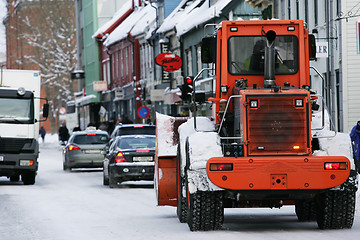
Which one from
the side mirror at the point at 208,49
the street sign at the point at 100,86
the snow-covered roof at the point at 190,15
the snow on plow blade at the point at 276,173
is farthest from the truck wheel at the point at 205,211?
the street sign at the point at 100,86

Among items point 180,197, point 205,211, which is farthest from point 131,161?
point 205,211

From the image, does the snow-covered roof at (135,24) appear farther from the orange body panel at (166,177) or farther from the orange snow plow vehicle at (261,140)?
the orange snow plow vehicle at (261,140)

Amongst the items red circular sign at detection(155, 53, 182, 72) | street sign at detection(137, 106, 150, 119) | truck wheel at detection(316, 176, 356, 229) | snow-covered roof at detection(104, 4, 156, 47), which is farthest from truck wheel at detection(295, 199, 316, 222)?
snow-covered roof at detection(104, 4, 156, 47)

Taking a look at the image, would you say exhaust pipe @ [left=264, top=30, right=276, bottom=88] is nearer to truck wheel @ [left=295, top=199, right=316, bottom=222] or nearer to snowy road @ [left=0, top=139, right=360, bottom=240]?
snowy road @ [left=0, top=139, right=360, bottom=240]

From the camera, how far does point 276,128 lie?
39.9 ft

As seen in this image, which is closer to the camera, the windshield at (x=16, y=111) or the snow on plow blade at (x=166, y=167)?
the snow on plow blade at (x=166, y=167)

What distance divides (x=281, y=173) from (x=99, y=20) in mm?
75795

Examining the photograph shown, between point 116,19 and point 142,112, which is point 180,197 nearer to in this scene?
point 142,112

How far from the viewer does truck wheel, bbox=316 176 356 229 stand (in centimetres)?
1216

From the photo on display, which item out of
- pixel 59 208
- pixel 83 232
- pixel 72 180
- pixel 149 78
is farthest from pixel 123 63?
pixel 83 232

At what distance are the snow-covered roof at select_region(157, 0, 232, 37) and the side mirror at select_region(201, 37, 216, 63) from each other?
93.9ft

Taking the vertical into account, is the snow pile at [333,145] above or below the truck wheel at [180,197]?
above

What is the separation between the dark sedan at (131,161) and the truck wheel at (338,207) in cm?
1123

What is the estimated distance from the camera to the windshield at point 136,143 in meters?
24.0
